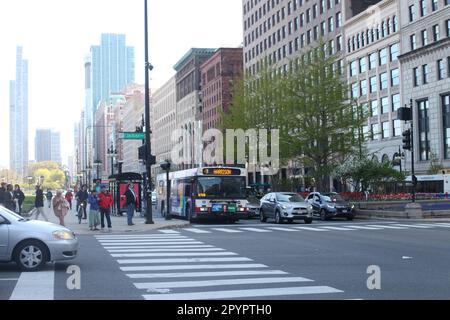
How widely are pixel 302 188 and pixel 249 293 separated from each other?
5637cm

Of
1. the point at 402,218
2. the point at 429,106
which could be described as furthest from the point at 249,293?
the point at 429,106

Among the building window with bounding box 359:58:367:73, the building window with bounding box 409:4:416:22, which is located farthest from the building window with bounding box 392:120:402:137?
the building window with bounding box 409:4:416:22

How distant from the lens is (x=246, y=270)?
42.2 feet

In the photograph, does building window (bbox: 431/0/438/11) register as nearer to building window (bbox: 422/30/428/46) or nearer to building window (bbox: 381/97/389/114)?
building window (bbox: 422/30/428/46)

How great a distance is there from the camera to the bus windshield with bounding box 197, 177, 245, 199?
102 feet

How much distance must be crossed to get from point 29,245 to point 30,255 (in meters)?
0.21

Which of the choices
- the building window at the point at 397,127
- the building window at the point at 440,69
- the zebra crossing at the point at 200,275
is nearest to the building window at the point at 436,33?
the building window at the point at 440,69

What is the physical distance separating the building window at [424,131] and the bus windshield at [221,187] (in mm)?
43224

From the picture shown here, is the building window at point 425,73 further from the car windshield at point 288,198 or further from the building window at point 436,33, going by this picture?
the car windshield at point 288,198

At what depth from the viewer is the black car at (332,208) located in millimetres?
34594

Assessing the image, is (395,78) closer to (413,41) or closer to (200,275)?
(413,41)

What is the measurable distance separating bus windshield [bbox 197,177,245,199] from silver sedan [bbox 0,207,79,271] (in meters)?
18.1

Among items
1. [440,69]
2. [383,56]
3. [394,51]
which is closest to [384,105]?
[383,56]

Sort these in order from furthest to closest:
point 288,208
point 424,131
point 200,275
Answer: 1. point 424,131
2. point 288,208
3. point 200,275
